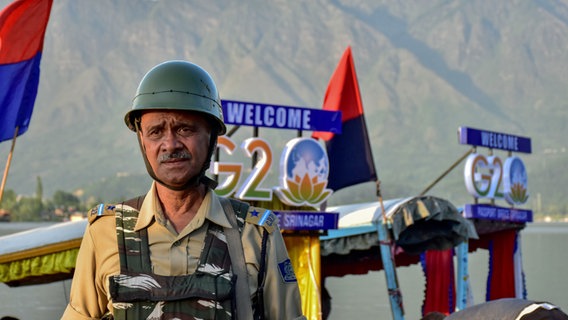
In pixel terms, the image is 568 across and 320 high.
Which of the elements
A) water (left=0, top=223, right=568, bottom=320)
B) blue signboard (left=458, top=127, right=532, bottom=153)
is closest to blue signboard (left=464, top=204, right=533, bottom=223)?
blue signboard (left=458, top=127, right=532, bottom=153)

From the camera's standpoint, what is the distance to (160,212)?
3461mm

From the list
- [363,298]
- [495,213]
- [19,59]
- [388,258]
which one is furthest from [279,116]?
[363,298]

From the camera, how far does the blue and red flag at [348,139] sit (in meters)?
22.5

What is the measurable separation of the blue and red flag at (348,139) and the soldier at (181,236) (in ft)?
61.6

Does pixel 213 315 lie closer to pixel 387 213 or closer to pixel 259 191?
pixel 259 191

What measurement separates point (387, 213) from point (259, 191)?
10.4 feet

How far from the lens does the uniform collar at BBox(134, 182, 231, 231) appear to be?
3432 millimetres

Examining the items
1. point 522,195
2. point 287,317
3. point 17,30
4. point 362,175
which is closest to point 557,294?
point 522,195

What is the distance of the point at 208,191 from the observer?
141 inches

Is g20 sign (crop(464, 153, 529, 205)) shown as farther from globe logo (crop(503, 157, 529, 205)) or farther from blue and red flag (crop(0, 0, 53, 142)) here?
blue and red flag (crop(0, 0, 53, 142))

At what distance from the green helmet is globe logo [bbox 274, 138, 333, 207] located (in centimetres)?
1544

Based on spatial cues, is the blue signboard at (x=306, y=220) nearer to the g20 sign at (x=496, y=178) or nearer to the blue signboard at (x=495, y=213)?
the blue signboard at (x=495, y=213)

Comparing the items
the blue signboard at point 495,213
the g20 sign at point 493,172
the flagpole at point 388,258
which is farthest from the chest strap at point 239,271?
the g20 sign at point 493,172

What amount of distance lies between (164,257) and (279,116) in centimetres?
1629
